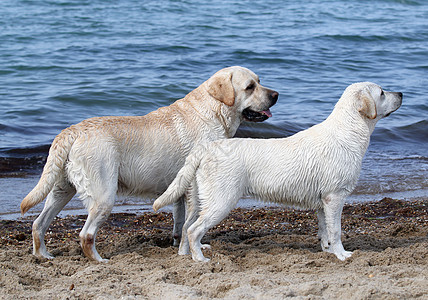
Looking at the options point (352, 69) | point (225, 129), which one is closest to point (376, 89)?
point (225, 129)

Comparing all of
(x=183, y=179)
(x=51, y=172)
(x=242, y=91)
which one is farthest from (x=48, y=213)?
(x=242, y=91)

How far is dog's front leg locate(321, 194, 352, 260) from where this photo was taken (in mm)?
5297

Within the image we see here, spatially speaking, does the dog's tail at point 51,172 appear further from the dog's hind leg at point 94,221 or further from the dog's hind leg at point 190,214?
the dog's hind leg at point 190,214

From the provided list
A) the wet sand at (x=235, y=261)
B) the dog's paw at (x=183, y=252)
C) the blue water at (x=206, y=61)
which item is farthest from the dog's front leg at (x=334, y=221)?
the blue water at (x=206, y=61)

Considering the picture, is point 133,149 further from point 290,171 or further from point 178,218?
point 290,171

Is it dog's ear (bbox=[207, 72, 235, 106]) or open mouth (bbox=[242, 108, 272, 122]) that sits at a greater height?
dog's ear (bbox=[207, 72, 235, 106])

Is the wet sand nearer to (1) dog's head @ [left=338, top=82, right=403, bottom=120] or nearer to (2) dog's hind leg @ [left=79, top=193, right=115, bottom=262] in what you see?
(2) dog's hind leg @ [left=79, top=193, right=115, bottom=262]

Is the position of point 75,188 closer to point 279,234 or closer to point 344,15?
point 279,234

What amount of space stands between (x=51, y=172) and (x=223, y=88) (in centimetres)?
190

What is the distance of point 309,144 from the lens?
17.6 ft

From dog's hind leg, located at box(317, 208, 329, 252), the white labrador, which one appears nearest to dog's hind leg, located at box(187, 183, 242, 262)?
the white labrador

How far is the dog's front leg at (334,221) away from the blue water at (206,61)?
3557 millimetres

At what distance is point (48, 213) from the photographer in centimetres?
556

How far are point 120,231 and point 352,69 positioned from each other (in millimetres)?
12923
